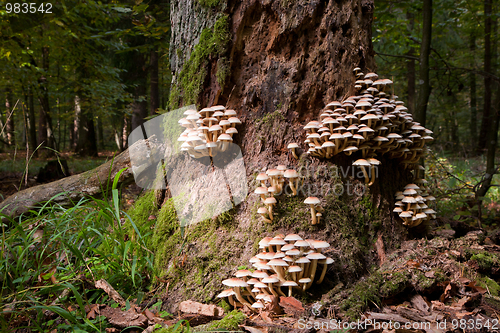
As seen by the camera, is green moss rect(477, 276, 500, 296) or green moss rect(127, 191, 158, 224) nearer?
green moss rect(477, 276, 500, 296)

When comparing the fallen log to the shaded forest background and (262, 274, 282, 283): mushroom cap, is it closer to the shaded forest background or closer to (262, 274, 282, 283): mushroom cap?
the shaded forest background

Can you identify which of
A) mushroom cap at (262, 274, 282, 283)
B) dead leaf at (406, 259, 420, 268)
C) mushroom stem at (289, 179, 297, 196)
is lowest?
dead leaf at (406, 259, 420, 268)

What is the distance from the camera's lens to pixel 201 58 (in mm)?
3012

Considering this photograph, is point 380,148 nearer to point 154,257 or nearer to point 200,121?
point 200,121

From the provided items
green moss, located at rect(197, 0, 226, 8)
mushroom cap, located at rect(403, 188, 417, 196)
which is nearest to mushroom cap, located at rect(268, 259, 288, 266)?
mushroom cap, located at rect(403, 188, 417, 196)

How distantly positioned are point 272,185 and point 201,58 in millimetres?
1684

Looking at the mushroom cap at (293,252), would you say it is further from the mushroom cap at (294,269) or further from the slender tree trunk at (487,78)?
the slender tree trunk at (487,78)

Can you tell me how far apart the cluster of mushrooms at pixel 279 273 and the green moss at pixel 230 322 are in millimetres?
140

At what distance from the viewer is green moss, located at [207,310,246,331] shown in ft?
6.07

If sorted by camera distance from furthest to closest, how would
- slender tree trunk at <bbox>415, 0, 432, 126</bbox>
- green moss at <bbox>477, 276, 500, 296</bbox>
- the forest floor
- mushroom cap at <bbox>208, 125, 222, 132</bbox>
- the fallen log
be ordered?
slender tree trunk at <bbox>415, 0, 432, 126</bbox>
the fallen log
mushroom cap at <bbox>208, 125, 222, 132</bbox>
green moss at <bbox>477, 276, 500, 296</bbox>
the forest floor

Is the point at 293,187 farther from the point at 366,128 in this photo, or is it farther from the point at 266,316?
the point at 266,316

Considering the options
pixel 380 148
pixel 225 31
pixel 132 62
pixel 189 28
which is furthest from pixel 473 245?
pixel 132 62

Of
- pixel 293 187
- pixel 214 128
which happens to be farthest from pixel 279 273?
pixel 214 128

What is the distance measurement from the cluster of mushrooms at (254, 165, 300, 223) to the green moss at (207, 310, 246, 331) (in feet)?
2.63
